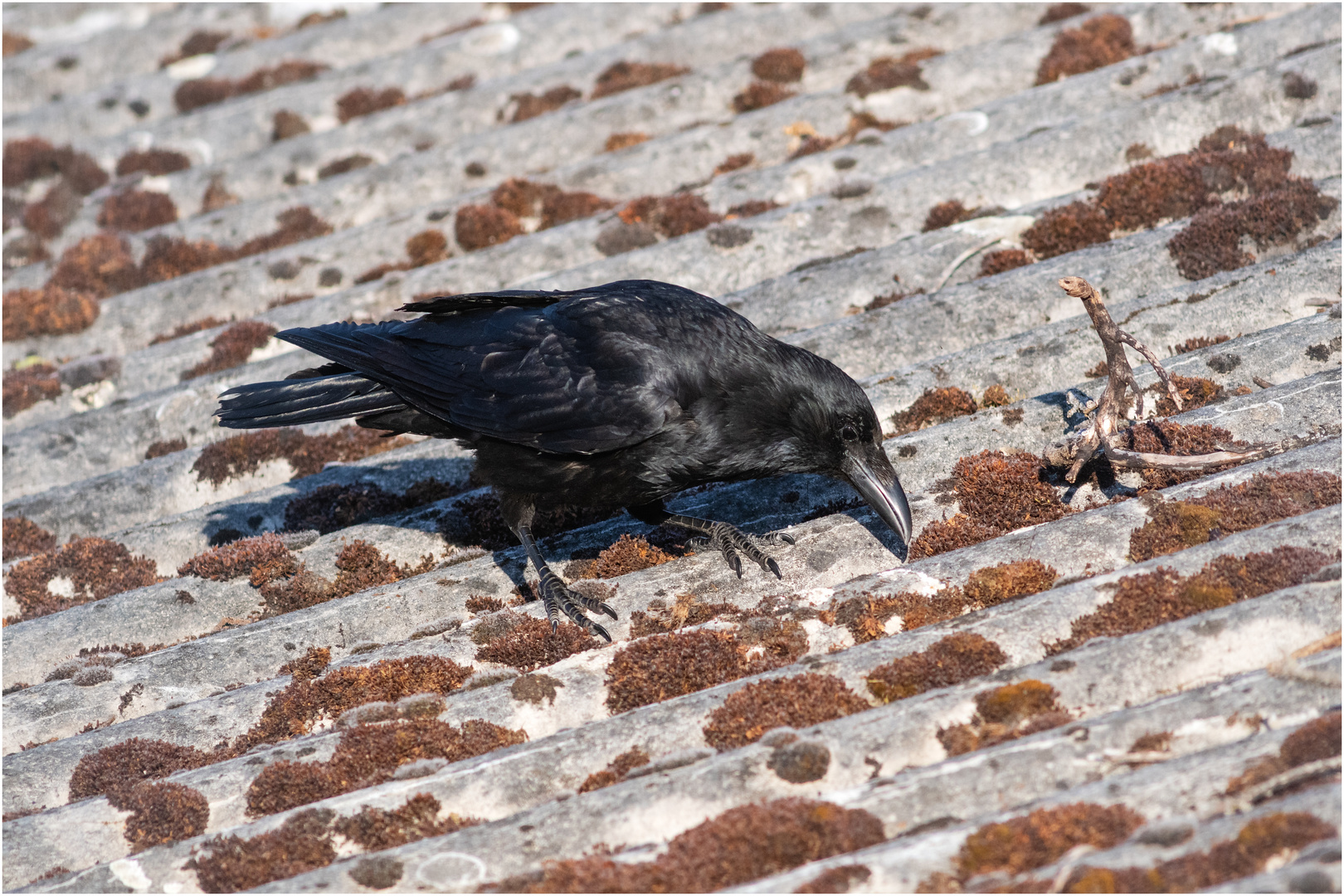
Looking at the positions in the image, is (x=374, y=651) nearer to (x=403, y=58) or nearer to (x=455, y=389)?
(x=455, y=389)

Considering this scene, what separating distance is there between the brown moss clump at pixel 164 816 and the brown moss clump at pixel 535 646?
1.45 metres

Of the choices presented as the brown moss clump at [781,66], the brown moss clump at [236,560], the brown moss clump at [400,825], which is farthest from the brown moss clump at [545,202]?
the brown moss clump at [400,825]

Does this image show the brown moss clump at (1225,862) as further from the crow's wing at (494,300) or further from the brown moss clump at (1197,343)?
the crow's wing at (494,300)

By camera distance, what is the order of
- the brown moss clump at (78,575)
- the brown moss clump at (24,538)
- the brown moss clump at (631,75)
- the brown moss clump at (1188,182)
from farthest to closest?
the brown moss clump at (631,75)
the brown moss clump at (1188,182)
the brown moss clump at (24,538)
the brown moss clump at (78,575)

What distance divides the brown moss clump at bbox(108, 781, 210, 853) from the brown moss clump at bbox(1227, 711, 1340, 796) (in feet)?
13.6

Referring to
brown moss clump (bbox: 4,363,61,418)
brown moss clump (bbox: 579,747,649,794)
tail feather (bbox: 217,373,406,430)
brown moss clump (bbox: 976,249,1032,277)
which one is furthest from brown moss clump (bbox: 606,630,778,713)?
brown moss clump (bbox: 4,363,61,418)

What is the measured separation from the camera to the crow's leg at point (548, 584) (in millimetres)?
5367

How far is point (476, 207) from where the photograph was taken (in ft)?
31.6

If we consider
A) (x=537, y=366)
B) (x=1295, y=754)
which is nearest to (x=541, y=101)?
(x=537, y=366)

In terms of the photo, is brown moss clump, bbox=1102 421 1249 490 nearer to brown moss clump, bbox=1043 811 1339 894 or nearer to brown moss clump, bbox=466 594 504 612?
brown moss clump, bbox=1043 811 1339 894

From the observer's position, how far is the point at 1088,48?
9672 mm

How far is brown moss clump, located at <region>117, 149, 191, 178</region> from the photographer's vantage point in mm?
11719

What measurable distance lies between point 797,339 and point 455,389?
258 cm

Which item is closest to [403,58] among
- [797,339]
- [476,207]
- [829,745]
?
[476,207]
